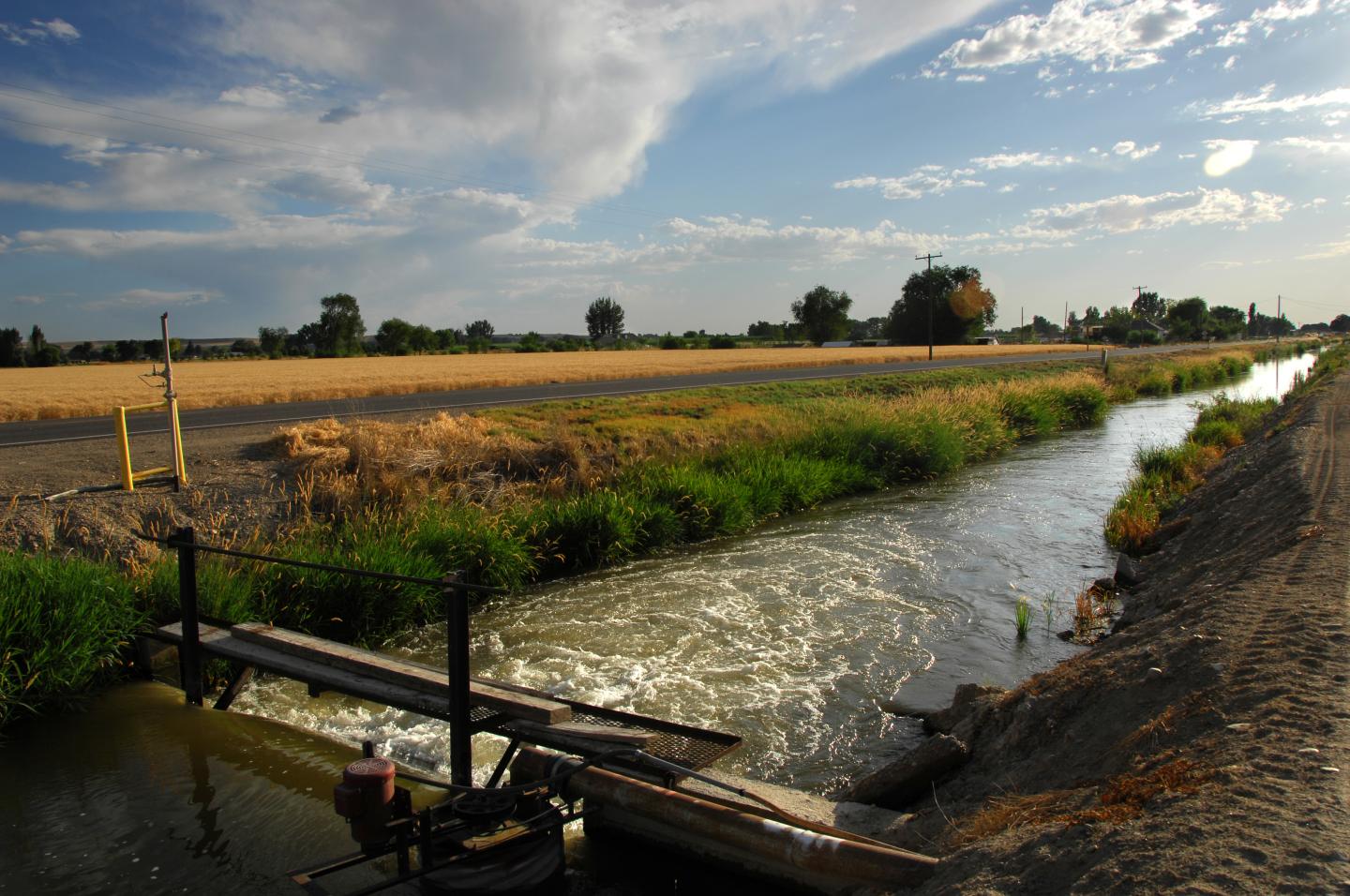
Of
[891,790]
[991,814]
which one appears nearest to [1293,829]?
[991,814]

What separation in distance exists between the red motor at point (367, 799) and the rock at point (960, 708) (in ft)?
12.5

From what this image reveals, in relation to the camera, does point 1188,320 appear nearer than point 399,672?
No

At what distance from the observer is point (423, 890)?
4.14 meters

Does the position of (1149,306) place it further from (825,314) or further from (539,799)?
(539,799)

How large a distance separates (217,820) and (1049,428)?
27.7 meters

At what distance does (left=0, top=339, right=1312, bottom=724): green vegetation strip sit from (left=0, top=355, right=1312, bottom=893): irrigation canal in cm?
49

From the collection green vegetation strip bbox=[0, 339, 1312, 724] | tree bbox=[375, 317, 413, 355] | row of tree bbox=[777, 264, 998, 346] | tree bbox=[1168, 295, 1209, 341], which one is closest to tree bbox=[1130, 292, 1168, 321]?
tree bbox=[1168, 295, 1209, 341]

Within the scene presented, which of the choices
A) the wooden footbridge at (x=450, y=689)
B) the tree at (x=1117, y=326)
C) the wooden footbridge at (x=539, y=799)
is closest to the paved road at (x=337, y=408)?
the wooden footbridge at (x=450, y=689)

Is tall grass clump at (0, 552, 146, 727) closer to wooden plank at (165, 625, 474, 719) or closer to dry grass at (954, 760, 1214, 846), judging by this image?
wooden plank at (165, 625, 474, 719)

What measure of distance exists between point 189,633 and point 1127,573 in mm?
10078

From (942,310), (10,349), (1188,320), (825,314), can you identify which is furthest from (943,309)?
(10,349)

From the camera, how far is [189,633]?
23.3 ft

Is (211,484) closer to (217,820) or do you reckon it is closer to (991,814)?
(217,820)

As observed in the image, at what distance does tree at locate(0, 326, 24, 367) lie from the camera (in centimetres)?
7989
